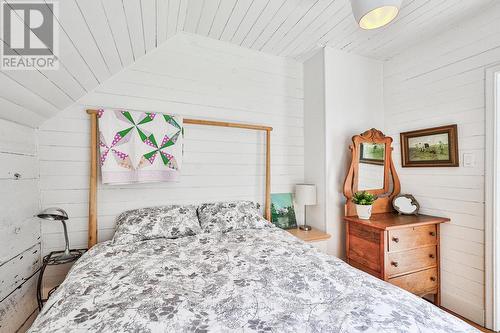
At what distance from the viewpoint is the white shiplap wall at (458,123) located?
6.34 feet

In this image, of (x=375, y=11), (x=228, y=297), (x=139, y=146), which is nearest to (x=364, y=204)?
(x=375, y=11)

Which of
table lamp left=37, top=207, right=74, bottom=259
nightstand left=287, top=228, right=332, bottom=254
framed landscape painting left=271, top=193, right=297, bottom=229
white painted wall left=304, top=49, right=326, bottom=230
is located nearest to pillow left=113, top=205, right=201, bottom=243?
table lamp left=37, top=207, right=74, bottom=259

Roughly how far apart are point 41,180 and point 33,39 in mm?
1278

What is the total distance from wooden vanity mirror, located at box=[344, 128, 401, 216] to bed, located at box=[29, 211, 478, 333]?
3.71ft

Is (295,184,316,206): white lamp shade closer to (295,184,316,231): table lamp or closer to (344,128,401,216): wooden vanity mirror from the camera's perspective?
(295,184,316,231): table lamp

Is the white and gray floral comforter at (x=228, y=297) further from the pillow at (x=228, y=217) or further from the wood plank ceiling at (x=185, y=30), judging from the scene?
the wood plank ceiling at (x=185, y=30)

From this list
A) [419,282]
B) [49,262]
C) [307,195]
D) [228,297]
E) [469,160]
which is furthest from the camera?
[307,195]

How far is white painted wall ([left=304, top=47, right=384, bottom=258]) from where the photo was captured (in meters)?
2.47

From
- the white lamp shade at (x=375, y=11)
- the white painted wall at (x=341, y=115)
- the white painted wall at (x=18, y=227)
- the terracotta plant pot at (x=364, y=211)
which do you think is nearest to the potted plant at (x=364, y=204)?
the terracotta plant pot at (x=364, y=211)

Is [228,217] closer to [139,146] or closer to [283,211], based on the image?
[283,211]

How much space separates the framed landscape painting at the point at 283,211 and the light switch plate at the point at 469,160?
1605 mm

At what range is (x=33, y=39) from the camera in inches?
39.9

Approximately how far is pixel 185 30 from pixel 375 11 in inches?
65.5

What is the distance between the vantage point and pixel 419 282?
2.11 m
